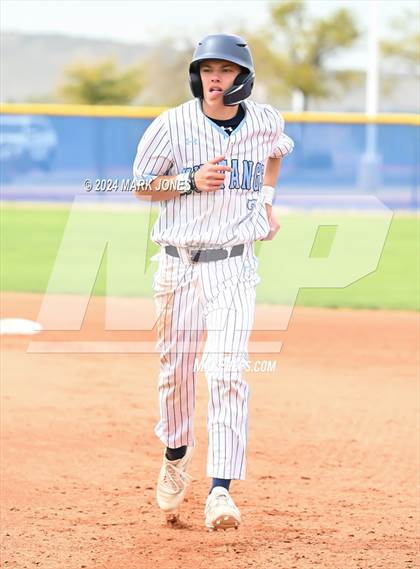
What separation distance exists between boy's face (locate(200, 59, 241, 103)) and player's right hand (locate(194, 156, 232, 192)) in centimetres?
26

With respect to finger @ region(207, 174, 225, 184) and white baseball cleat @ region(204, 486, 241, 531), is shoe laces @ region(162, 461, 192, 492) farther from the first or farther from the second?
finger @ region(207, 174, 225, 184)

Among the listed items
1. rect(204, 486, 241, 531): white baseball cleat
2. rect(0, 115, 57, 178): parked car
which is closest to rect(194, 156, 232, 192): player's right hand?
rect(204, 486, 241, 531): white baseball cleat

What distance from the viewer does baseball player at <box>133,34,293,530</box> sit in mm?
4340

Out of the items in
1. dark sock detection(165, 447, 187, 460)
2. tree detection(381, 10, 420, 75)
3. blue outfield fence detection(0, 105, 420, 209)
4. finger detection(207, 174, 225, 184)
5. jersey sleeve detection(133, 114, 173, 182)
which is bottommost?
dark sock detection(165, 447, 187, 460)

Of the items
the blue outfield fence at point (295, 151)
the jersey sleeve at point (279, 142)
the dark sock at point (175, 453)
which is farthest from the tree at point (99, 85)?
the dark sock at point (175, 453)

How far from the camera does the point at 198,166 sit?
4.46 metres

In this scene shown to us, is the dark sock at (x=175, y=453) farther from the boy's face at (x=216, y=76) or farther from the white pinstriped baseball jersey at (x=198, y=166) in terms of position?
the boy's face at (x=216, y=76)

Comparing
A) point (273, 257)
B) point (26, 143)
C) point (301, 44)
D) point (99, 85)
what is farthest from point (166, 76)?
point (273, 257)

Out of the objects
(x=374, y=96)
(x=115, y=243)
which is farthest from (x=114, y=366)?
(x=374, y=96)

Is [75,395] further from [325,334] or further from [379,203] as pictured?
[379,203]

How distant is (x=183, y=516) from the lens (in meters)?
4.95

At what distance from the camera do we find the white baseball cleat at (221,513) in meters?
4.18

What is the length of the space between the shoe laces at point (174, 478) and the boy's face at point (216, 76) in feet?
5.13

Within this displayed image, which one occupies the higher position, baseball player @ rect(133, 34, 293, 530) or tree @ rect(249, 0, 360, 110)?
tree @ rect(249, 0, 360, 110)
